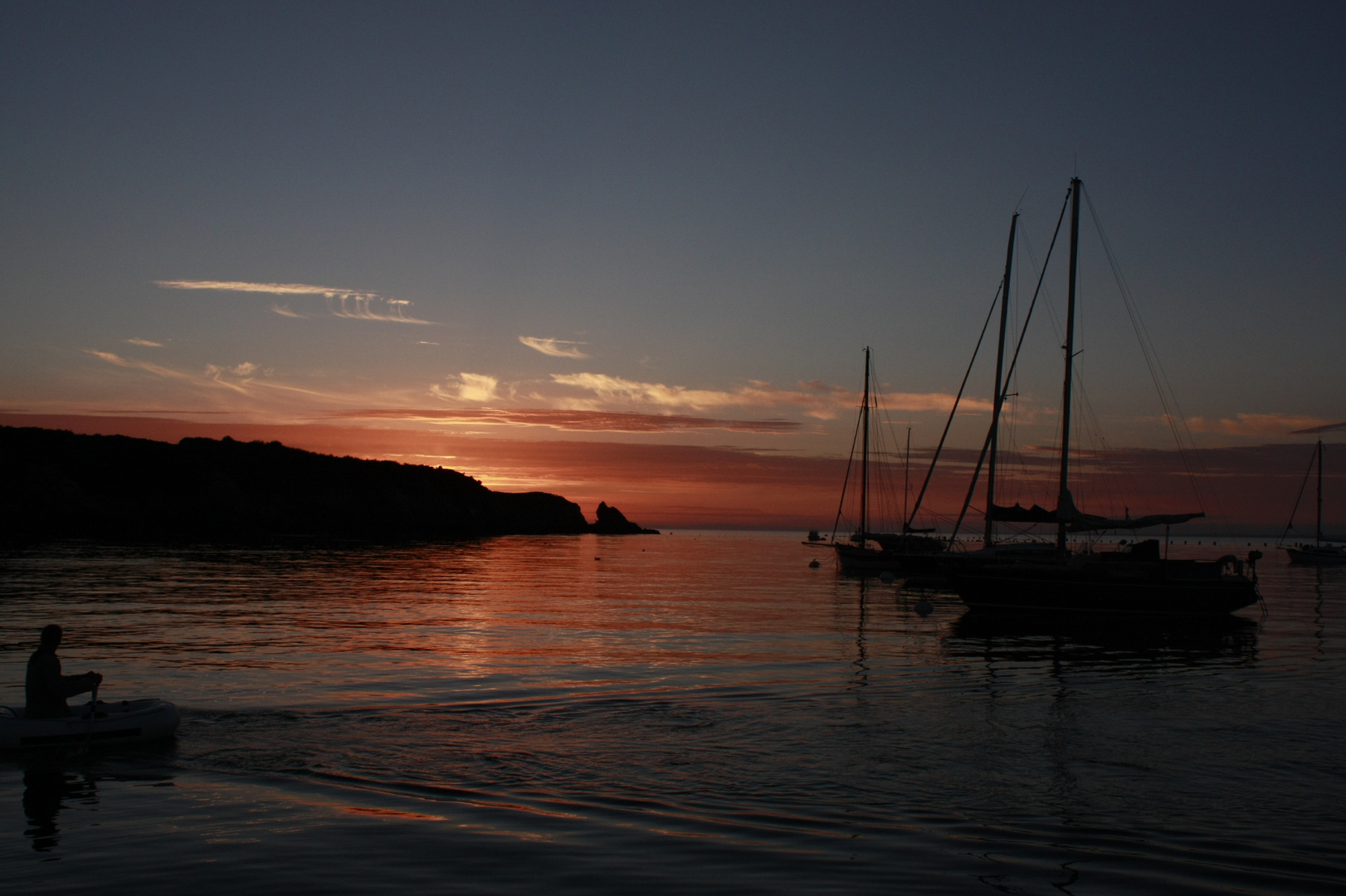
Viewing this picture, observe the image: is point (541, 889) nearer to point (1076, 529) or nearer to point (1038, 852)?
point (1038, 852)

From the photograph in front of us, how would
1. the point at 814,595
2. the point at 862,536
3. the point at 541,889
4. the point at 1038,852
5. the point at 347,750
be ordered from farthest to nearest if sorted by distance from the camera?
the point at 862,536
the point at 814,595
the point at 347,750
the point at 1038,852
the point at 541,889

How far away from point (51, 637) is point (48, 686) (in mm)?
996

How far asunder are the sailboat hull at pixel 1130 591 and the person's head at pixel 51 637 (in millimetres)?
33422

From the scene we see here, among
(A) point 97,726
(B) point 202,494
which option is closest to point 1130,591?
(A) point 97,726

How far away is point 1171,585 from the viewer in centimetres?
3700

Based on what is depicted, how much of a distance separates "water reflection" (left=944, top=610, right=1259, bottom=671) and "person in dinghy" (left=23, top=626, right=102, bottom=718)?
22594 millimetres

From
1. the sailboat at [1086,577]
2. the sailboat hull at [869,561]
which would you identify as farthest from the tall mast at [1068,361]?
the sailboat hull at [869,561]

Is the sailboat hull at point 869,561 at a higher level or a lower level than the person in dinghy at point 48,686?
lower

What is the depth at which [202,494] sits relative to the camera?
504 ft

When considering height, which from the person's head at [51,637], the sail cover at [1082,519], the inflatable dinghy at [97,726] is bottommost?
the inflatable dinghy at [97,726]

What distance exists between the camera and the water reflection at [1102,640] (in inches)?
1095

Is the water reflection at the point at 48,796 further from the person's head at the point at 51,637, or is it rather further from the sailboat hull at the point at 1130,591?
the sailboat hull at the point at 1130,591

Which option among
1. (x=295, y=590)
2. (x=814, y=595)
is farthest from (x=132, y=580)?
(x=814, y=595)

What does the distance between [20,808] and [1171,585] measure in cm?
3834
